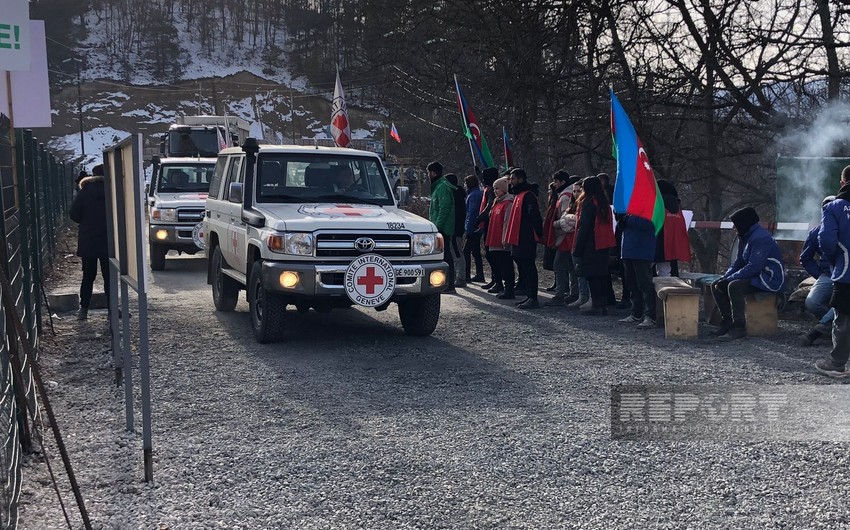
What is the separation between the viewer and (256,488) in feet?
17.8

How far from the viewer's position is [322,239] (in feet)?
32.0

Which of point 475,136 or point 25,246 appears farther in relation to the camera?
point 475,136

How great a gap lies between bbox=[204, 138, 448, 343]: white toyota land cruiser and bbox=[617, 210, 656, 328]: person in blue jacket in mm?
2354

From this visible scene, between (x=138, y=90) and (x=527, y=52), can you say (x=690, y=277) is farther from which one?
→ (x=138, y=90)

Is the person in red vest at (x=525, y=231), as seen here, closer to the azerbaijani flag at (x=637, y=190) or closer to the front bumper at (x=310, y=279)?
the azerbaijani flag at (x=637, y=190)

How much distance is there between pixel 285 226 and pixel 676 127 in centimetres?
1132

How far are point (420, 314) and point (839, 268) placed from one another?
4251mm

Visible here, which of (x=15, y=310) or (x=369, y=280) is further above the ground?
(x=15, y=310)

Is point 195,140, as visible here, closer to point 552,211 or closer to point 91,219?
point 91,219

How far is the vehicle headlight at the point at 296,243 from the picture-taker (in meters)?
9.73

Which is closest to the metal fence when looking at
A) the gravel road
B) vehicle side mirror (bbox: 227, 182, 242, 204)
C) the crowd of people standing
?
the gravel road

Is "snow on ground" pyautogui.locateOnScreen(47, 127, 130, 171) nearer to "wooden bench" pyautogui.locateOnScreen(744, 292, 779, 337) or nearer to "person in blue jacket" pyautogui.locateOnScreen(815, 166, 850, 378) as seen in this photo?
"wooden bench" pyautogui.locateOnScreen(744, 292, 779, 337)

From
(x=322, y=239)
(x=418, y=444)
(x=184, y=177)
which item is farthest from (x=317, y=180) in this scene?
(x=184, y=177)

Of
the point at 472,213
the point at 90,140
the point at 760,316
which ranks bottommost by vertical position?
the point at 760,316
